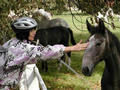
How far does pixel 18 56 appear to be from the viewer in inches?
127

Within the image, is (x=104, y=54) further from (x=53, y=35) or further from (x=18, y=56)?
(x=53, y=35)

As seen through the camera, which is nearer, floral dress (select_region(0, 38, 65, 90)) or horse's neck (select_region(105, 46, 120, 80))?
floral dress (select_region(0, 38, 65, 90))

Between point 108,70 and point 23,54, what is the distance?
5.85 feet

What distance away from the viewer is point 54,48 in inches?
124

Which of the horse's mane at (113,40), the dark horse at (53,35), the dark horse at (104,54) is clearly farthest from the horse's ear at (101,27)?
the dark horse at (53,35)

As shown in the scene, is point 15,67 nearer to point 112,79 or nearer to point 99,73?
point 112,79

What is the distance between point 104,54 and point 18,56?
1587 millimetres

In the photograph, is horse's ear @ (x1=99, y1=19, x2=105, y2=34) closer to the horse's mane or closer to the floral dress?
the horse's mane

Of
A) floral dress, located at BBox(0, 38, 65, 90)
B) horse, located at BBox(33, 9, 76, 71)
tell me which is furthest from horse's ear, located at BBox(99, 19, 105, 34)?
horse, located at BBox(33, 9, 76, 71)

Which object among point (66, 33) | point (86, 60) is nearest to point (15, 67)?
point (86, 60)

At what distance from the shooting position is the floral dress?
3.15m

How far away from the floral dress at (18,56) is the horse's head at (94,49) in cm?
96

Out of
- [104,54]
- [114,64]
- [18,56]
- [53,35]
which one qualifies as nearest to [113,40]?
[104,54]

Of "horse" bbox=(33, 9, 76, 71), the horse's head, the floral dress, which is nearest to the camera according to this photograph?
the floral dress
